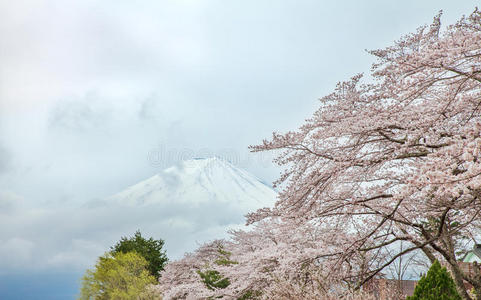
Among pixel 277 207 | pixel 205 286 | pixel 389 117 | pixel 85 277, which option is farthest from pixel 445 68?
pixel 85 277

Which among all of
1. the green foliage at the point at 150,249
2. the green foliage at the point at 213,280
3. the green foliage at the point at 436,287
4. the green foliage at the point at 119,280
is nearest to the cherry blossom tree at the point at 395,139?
the green foliage at the point at 436,287

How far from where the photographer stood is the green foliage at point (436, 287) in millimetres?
6085

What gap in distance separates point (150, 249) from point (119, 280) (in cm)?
620

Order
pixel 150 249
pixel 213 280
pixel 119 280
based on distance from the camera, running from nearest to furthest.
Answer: pixel 213 280 → pixel 119 280 → pixel 150 249

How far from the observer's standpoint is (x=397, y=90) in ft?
17.1

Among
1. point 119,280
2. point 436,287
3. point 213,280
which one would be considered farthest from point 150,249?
point 436,287

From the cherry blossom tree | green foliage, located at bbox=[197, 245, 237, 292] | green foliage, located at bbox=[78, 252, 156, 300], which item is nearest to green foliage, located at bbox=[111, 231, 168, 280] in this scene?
green foliage, located at bbox=[78, 252, 156, 300]

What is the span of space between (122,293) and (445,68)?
24424mm

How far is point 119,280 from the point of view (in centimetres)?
2655

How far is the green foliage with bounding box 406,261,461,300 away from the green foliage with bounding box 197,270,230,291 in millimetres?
10700

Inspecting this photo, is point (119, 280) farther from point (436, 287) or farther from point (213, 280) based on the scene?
point (436, 287)

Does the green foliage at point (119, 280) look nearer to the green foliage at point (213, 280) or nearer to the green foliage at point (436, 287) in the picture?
the green foliage at point (213, 280)

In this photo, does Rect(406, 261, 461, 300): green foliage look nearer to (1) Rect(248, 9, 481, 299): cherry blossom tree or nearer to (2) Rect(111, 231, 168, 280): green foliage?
(1) Rect(248, 9, 481, 299): cherry blossom tree

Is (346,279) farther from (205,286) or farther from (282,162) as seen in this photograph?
(205,286)
